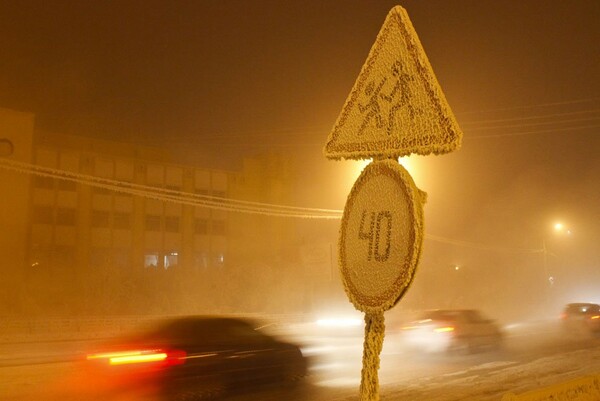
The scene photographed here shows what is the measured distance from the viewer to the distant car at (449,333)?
19719mm

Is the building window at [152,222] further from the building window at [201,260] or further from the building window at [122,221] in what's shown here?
the building window at [201,260]

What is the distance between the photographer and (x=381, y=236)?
9.73 ft

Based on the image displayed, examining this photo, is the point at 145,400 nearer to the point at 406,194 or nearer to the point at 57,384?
the point at 57,384

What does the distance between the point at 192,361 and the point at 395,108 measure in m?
9.08

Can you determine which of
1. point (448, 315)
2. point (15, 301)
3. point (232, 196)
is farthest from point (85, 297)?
point (448, 315)

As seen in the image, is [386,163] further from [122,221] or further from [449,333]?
[122,221]

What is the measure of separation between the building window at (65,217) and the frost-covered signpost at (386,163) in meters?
44.2

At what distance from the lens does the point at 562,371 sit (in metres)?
15.1

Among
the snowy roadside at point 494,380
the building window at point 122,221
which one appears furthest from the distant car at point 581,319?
the building window at point 122,221

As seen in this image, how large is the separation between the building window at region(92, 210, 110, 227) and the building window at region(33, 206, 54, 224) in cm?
320

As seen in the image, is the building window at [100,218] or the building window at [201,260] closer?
the building window at [100,218]

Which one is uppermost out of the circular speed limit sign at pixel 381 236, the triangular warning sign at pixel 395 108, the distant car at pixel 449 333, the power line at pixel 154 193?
the power line at pixel 154 193

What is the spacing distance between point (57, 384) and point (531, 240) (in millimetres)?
56699

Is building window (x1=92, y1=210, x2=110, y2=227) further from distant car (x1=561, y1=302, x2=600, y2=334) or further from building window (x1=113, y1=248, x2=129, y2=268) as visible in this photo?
distant car (x1=561, y1=302, x2=600, y2=334)
